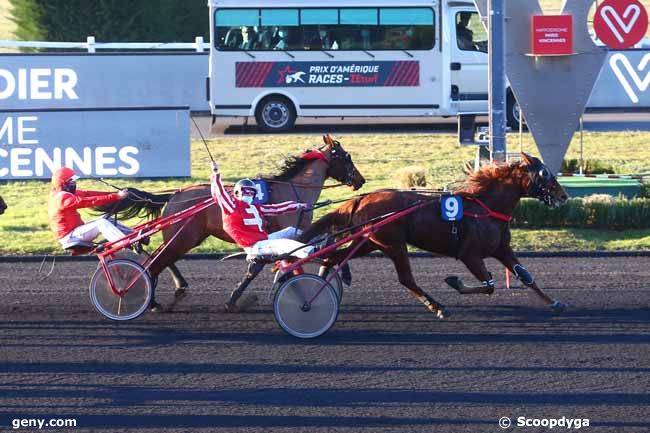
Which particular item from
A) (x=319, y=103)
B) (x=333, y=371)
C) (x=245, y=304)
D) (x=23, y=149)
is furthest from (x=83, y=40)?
(x=333, y=371)

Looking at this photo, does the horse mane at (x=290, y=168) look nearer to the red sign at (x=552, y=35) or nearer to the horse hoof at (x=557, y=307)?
→ the horse hoof at (x=557, y=307)

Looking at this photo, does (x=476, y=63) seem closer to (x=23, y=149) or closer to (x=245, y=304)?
(x=23, y=149)

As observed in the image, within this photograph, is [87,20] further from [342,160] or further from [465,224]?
[465,224]

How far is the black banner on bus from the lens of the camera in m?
21.3

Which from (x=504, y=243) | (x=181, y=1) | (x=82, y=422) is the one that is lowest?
(x=82, y=422)

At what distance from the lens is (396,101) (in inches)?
839

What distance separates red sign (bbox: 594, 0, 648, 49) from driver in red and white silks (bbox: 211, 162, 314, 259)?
28.5ft

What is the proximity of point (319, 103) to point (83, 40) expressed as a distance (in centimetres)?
1178

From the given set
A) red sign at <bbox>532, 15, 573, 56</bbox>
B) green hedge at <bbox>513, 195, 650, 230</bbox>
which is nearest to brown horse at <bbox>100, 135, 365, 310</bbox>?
green hedge at <bbox>513, 195, 650, 230</bbox>

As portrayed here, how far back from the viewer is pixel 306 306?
819 centimetres

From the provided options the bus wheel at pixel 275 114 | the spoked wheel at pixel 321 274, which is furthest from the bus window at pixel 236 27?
the spoked wheel at pixel 321 274

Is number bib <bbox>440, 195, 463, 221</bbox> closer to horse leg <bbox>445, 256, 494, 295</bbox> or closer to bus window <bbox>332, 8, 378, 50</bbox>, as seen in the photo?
horse leg <bbox>445, 256, 494, 295</bbox>

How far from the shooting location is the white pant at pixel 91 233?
8.82 m

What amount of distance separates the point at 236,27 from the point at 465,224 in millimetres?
13501
